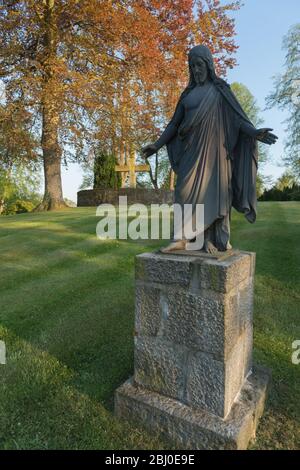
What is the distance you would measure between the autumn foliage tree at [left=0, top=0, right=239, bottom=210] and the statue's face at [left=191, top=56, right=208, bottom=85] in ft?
39.5

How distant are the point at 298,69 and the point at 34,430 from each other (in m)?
26.5

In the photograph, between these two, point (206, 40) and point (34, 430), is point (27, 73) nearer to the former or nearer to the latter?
point (206, 40)

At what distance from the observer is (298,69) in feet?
73.6

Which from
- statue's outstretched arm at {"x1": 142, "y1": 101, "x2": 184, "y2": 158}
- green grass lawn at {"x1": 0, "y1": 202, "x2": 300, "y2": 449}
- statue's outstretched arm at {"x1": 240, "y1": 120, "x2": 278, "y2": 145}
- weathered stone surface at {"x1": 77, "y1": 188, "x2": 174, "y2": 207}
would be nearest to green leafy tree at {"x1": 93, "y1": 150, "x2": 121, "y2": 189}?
weathered stone surface at {"x1": 77, "y1": 188, "x2": 174, "y2": 207}

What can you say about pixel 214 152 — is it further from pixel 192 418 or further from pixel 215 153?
pixel 192 418

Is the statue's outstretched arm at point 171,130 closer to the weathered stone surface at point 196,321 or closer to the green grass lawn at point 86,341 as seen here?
the weathered stone surface at point 196,321

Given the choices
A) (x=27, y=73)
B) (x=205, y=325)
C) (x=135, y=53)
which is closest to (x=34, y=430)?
(x=205, y=325)

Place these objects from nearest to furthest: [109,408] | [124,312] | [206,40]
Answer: [109,408], [124,312], [206,40]

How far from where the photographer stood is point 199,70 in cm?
271

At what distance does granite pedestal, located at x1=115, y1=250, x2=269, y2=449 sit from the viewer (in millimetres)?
2439

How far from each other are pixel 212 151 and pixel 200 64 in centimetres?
74

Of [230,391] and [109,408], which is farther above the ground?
[230,391]

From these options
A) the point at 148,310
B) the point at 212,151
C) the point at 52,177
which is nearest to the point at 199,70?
the point at 212,151
